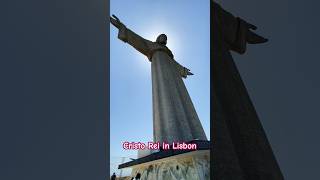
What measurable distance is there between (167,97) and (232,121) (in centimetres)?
84

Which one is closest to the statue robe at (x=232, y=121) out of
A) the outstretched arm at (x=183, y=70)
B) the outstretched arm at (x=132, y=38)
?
the outstretched arm at (x=183, y=70)

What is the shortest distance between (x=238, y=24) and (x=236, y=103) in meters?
0.83

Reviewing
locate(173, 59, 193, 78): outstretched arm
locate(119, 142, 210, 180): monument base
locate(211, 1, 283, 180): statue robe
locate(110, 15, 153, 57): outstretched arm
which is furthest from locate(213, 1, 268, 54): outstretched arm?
locate(119, 142, 210, 180): monument base

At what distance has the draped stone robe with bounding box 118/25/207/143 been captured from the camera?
3.45 metres

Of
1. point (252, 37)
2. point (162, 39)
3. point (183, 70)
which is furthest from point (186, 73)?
point (252, 37)

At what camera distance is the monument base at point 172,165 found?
288 centimetres

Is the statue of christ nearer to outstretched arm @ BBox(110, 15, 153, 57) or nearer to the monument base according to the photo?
outstretched arm @ BBox(110, 15, 153, 57)

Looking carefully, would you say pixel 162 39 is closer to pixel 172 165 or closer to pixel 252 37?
pixel 252 37

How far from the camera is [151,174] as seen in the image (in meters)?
2.99

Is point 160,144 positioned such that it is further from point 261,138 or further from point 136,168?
point 261,138

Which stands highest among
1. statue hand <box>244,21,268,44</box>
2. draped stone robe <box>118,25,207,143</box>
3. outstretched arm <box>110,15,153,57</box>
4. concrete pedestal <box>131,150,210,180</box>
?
statue hand <box>244,21,268,44</box>

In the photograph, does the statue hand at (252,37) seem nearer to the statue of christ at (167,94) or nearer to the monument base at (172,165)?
the statue of christ at (167,94)

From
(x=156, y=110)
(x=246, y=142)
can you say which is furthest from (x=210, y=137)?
(x=156, y=110)

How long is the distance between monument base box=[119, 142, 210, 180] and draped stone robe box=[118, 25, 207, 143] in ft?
1.07
